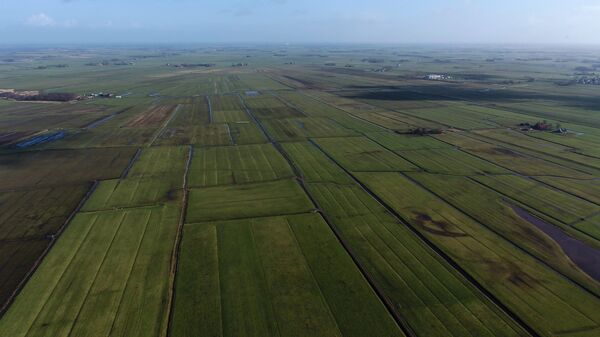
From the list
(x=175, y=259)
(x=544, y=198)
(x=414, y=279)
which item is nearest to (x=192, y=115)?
(x=175, y=259)

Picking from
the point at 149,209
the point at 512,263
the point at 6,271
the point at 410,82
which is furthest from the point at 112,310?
the point at 410,82

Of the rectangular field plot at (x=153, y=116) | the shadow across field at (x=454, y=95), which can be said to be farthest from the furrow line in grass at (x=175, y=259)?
the shadow across field at (x=454, y=95)

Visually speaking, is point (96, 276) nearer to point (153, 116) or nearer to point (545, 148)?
point (153, 116)

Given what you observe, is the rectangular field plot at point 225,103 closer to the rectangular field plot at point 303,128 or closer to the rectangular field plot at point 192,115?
the rectangular field plot at point 192,115

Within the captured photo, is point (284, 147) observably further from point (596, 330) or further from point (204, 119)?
point (596, 330)

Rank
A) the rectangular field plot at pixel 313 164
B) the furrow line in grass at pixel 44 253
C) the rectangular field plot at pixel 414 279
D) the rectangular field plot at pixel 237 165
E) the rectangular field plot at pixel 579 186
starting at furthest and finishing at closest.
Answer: the rectangular field plot at pixel 313 164 → the rectangular field plot at pixel 237 165 → the rectangular field plot at pixel 579 186 → the furrow line in grass at pixel 44 253 → the rectangular field plot at pixel 414 279

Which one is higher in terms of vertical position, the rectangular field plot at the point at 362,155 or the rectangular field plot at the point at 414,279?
the rectangular field plot at the point at 362,155
